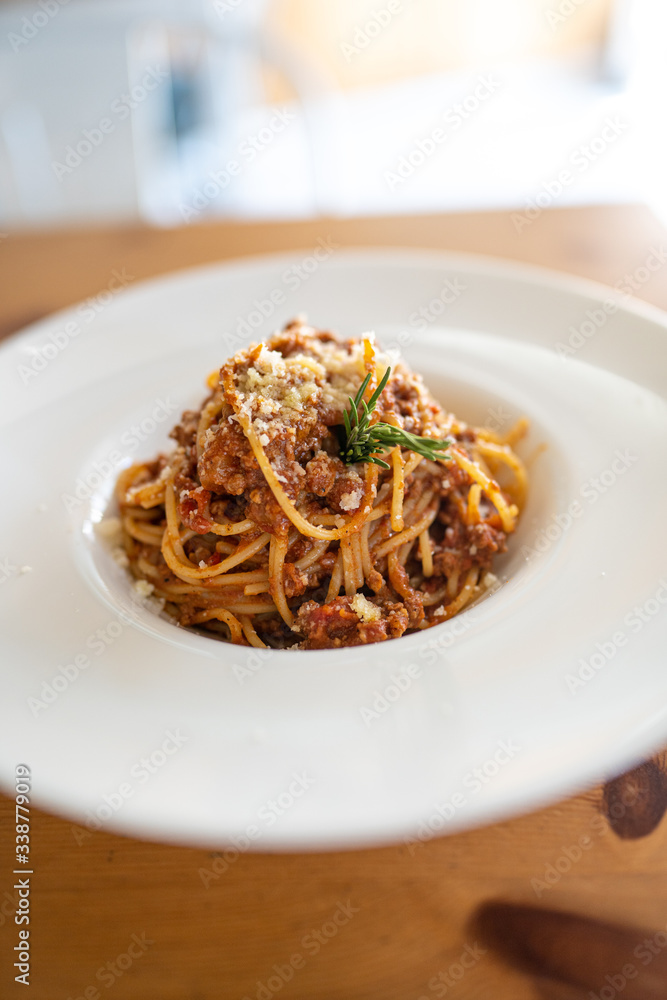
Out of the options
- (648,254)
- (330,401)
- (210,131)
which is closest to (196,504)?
(330,401)
